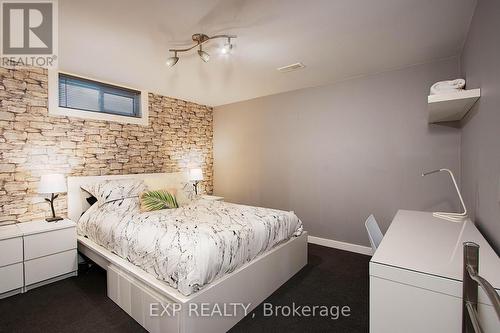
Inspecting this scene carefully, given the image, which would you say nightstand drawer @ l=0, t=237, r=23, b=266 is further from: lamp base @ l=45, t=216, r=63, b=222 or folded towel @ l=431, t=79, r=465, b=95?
folded towel @ l=431, t=79, r=465, b=95

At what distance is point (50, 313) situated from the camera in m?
2.03

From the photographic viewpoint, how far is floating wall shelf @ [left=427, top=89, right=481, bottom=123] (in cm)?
168

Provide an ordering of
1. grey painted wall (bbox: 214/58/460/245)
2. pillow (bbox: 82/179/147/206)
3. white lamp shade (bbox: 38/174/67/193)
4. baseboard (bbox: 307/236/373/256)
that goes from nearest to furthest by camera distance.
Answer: white lamp shade (bbox: 38/174/67/193) → grey painted wall (bbox: 214/58/460/245) → pillow (bbox: 82/179/147/206) → baseboard (bbox: 307/236/373/256)

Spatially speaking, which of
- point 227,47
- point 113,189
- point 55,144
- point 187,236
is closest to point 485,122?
point 227,47

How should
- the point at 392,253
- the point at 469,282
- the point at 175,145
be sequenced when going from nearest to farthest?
the point at 469,282
the point at 392,253
the point at 175,145

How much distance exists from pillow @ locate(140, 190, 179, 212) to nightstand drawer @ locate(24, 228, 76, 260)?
2.50 feet

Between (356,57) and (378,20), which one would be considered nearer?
(378,20)

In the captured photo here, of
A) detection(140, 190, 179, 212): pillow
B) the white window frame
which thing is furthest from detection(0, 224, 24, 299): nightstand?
the white window frame

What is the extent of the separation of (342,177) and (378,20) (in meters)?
2.01

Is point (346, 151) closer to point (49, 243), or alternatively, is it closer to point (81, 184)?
point (81, 184)

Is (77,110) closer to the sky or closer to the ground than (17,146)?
closer to the sky

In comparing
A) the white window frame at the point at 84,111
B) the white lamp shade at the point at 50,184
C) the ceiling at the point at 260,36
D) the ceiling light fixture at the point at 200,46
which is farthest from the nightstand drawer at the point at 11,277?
the ceiling light fixture at the point at 200,46

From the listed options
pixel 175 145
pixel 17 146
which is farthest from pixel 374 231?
pixel 17 146

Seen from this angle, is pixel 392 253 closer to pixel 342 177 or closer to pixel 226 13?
pixel 226 13
